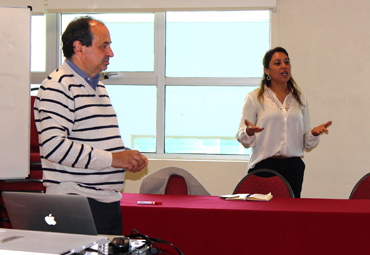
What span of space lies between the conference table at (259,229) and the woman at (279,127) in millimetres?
893

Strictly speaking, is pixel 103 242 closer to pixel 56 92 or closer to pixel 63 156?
pixel 63 156

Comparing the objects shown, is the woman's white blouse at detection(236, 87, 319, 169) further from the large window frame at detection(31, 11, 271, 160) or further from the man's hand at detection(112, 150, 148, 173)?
the man's hand at detection(112, 150, 148, 173)

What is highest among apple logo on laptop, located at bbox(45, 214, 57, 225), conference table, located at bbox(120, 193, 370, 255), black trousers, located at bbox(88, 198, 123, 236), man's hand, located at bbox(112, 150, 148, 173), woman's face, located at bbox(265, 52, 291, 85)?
woman's face, located at bbox(265, 52, 291, 85)

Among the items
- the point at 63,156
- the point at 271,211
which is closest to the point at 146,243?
the point at 63,156

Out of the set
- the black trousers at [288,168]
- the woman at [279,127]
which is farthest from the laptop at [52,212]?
the black trousers at [288,168]

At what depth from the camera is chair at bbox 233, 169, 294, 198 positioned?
7.67ft

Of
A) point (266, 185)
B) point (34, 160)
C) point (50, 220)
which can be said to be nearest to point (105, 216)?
point (50, 220)

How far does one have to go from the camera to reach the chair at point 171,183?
7.66ft

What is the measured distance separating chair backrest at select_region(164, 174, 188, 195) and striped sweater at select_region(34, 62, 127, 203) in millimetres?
991

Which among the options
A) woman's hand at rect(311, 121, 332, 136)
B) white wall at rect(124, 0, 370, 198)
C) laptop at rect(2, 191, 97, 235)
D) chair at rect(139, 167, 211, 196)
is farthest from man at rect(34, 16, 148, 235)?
white wall at rect(124, 0, 370, 198)

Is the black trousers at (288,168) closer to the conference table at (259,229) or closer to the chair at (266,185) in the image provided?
the chair at (266,185)

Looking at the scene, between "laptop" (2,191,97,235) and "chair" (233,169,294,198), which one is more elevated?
"laptop" (2,191,97,235)

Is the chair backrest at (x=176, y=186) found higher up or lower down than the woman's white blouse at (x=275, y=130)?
lower down

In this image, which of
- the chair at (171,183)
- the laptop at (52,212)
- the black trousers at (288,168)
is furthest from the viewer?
the black trousers at (288,168)
